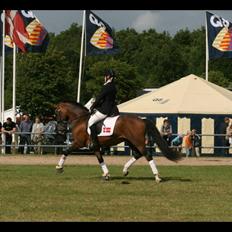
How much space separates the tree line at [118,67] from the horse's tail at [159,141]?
50.6m

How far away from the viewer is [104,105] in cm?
1470

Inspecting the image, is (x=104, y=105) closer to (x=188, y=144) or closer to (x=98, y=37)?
(x=188, y=144)

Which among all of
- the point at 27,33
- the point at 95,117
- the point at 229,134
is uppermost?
the point at 27,33

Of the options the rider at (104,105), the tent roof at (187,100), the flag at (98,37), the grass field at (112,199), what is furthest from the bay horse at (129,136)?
the flag at (98,37)

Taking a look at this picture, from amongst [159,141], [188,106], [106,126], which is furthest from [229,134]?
[106,126]

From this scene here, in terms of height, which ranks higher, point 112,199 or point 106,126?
point 106,126

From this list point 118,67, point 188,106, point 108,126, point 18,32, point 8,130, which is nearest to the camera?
point 108,126

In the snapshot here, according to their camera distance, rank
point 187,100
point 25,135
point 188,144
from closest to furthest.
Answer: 1. point 188,144
2. point 25,135
3. point 187,100

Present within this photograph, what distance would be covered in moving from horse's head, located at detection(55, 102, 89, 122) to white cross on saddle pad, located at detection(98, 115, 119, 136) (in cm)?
82

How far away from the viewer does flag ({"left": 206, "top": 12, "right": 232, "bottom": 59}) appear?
121ft

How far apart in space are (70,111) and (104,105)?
1363 millimetres


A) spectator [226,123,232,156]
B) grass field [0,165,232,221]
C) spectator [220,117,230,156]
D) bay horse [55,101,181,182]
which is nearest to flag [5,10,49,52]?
spectator [220,117,230,156]

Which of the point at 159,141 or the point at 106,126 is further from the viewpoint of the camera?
the point at 106,126
